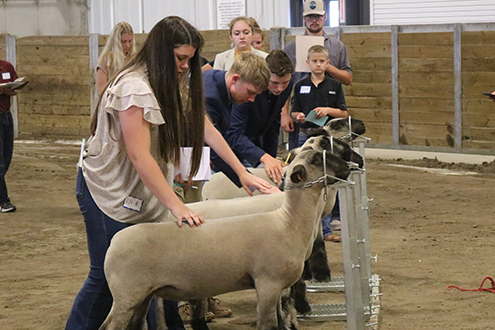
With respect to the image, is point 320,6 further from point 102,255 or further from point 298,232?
point 102,255

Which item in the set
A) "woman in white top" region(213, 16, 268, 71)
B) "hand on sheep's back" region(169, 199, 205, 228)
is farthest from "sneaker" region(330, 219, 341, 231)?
"hand on sheep's back" region(169, 199, 205, 228)

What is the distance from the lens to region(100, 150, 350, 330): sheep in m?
3.67

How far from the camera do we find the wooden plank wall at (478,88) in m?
12.6

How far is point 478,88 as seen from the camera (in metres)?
12.7

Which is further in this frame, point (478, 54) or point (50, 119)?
point (50, 119)

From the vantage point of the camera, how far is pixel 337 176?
4.08 m

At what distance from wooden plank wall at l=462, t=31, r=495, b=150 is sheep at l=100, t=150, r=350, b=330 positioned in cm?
919

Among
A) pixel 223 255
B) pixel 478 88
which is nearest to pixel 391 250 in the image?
pixel 223 255

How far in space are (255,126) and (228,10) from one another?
46.4 feet

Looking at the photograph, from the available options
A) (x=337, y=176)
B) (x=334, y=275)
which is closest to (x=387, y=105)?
(x=334, y=275)

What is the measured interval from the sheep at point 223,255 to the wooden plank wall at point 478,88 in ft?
30.2

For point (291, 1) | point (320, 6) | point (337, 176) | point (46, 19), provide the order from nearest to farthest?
point (337, 176) → point (320, 6) → point (291, 1) → point (46, 19)

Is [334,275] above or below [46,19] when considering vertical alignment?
below

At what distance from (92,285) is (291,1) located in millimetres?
16783
